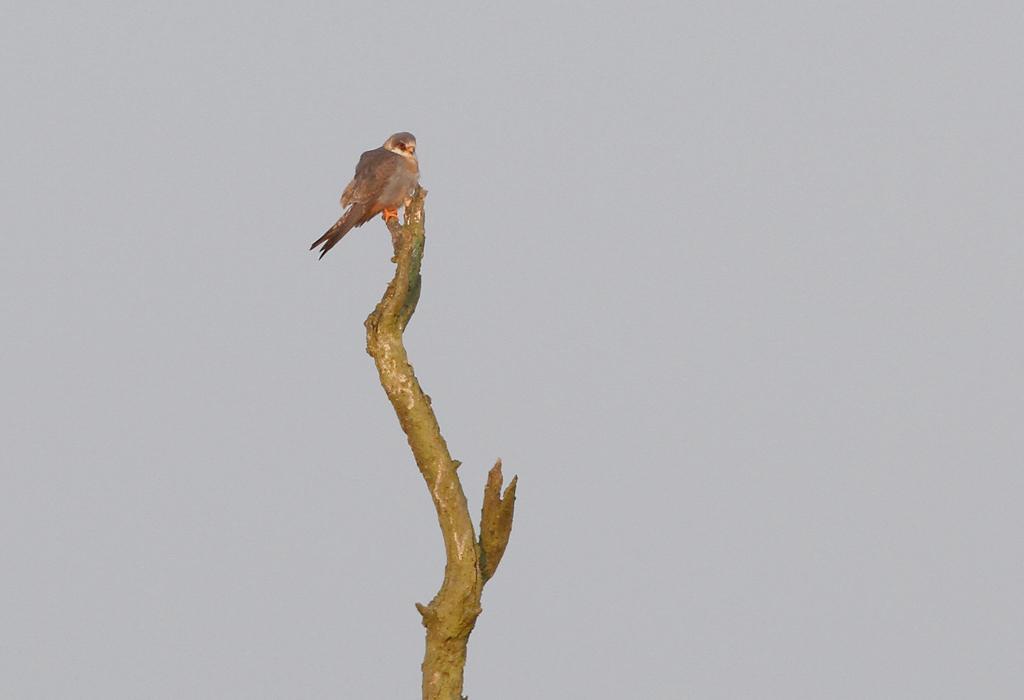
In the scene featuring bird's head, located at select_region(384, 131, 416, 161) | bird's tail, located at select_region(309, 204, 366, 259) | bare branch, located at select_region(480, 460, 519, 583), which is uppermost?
bird's head, located at select_region(384, 131, 416, 161)

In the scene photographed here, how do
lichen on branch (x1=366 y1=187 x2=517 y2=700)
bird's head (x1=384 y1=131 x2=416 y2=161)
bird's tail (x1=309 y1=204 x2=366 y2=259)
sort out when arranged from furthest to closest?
bird's head (x1=384 y1=131 x2=416 y2=161)
bird's tail (x1=309 y1=204 x2=366 y2=259)
lichen on branch (x1=366 y1=187 x2=517 y2=700)

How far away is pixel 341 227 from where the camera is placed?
35.0 feet

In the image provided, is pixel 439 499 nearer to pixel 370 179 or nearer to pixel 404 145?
pixel 370 179

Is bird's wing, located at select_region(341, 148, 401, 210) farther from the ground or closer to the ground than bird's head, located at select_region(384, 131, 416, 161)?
closer to the ground

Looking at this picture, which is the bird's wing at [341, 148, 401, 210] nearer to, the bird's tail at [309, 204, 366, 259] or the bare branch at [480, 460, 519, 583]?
the bird's tail at [309, 204, 366, 259]

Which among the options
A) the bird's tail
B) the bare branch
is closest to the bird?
the bird's tail

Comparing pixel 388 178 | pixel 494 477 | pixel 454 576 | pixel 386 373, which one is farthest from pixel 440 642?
pixel 388 178

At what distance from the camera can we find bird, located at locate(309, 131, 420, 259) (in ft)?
35.0

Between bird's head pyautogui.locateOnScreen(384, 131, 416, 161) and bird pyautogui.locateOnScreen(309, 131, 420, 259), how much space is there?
102 mm

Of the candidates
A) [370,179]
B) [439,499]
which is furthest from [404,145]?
[439,499]

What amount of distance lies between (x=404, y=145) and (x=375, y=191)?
2.62 feet

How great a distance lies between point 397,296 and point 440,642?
314cm

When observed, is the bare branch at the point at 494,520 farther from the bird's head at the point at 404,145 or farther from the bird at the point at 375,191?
the bird's head at the point at 404,145

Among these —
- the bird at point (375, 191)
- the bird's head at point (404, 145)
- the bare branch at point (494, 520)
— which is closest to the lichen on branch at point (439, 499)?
the bare branch at point (494, 520)
